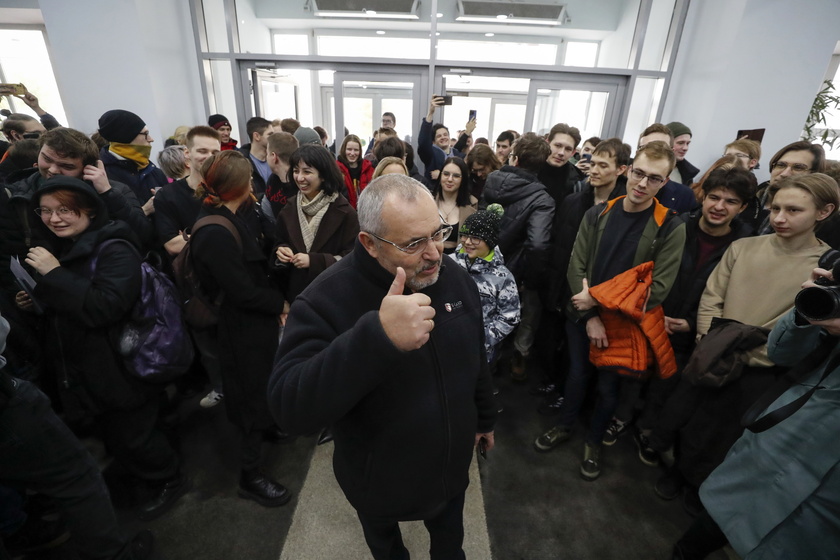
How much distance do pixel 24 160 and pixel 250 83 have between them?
406 centimetres

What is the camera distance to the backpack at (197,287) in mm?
1748

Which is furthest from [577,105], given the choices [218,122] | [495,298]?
[495,298]

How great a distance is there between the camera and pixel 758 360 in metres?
1.77

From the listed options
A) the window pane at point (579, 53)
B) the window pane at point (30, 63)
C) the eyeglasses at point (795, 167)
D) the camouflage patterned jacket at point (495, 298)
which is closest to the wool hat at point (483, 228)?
the camouflage patterned jacket at point (495, 298)

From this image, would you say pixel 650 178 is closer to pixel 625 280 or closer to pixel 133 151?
pixel 625 280

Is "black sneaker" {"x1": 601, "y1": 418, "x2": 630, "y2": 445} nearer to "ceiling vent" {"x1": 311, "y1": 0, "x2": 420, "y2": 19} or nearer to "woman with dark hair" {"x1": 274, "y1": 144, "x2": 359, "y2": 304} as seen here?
"woman with dark hair" {"x1": 274, "y1": 144, "x2": 359, "y2": 304}

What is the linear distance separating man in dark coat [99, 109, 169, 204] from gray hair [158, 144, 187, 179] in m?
0.18

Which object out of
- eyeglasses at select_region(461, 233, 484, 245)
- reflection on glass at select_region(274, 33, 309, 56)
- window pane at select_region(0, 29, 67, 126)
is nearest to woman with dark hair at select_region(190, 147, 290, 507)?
eyeglasses at select_region(461, 233, 484, 245)

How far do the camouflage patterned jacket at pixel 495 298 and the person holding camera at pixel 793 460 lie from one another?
109 cm

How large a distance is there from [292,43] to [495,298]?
6.55 m

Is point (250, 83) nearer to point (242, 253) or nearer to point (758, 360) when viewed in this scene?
point (242, 253)

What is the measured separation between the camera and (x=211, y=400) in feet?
9.24

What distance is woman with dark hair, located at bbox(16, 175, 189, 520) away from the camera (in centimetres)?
156

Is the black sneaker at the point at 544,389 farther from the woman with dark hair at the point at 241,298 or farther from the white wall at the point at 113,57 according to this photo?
the white wall at the point at 113,57
